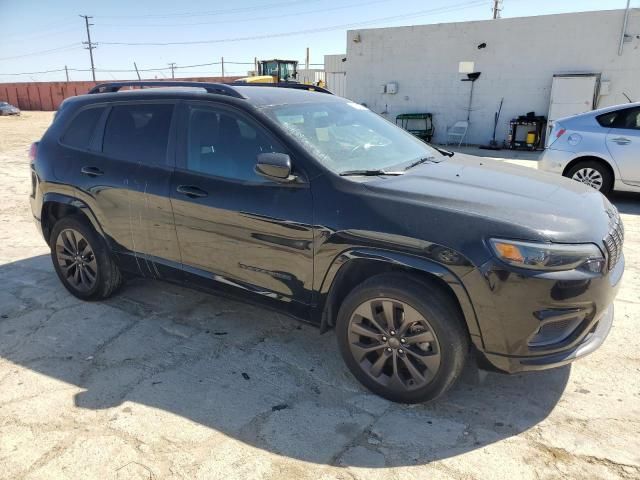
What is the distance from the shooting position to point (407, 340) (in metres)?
2.76

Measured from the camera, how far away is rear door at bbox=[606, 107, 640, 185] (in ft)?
22.8

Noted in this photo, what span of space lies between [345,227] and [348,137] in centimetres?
94

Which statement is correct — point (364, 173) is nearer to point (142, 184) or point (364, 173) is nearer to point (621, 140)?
point (142, 184)

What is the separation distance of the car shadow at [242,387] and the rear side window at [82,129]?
1.39 m

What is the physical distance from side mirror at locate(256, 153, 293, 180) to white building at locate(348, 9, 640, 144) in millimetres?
13682

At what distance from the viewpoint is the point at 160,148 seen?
3635 millimetres

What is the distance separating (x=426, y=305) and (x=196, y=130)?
2030 mm

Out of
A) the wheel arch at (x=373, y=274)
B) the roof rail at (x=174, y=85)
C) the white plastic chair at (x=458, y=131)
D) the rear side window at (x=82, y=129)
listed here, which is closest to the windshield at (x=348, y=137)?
the roof rail at (x=174, y=85)

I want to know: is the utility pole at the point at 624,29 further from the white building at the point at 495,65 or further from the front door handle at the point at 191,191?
the front door handle at the point at 191,191

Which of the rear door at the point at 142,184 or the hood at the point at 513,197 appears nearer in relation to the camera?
the hood at the point at 513,197

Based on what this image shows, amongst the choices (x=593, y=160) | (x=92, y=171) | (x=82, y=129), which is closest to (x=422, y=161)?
(x=92, y=171)

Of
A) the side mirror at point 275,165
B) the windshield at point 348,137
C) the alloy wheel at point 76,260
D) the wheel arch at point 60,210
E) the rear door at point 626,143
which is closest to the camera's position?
the side mirror at point 275,165

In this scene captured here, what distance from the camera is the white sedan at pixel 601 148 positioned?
699 centimetres

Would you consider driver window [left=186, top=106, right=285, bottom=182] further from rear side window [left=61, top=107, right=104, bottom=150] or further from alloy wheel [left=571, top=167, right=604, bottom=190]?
alloy wheel [left=571, top=167, right=604, bottom=190]
